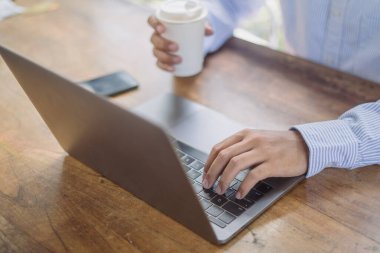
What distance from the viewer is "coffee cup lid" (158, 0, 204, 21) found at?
3.38ft

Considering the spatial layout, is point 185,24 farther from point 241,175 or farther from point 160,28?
point 241,175

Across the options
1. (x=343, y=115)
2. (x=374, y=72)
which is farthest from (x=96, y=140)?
(x=374, y=72)

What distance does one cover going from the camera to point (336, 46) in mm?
1310

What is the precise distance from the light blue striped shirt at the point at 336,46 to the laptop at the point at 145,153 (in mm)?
93

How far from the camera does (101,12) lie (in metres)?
1.50

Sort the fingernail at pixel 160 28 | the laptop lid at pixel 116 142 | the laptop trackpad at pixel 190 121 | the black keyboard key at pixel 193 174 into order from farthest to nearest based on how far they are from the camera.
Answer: the fingernail at pixel 160 28 < the laptop trackpad at pixel 190 121 < the black keyboard key at pixel 193 174 < the laptop lid at pixel 116 142

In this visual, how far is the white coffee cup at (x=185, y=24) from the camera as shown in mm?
1033

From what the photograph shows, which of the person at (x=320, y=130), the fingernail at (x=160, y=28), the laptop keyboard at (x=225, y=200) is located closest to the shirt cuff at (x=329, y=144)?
the person at (x=320, y=130)

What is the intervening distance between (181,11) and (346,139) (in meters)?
0.42

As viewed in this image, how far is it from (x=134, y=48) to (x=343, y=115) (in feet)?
1.94

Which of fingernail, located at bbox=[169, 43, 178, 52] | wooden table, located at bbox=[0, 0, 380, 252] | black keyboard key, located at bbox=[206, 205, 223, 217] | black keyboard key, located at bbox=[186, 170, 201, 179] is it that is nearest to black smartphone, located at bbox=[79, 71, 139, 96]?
wooden table, located at bbox=[0, 0, 380, 252]

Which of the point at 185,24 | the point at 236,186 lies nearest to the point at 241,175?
the point at 236,186

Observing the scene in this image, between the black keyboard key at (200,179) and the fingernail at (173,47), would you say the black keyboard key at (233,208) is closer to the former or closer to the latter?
the black keyboard key at (200,179)

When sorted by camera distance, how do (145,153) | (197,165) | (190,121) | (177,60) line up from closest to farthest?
(145,153)
(197,165)
(190,121)
(177,60)
